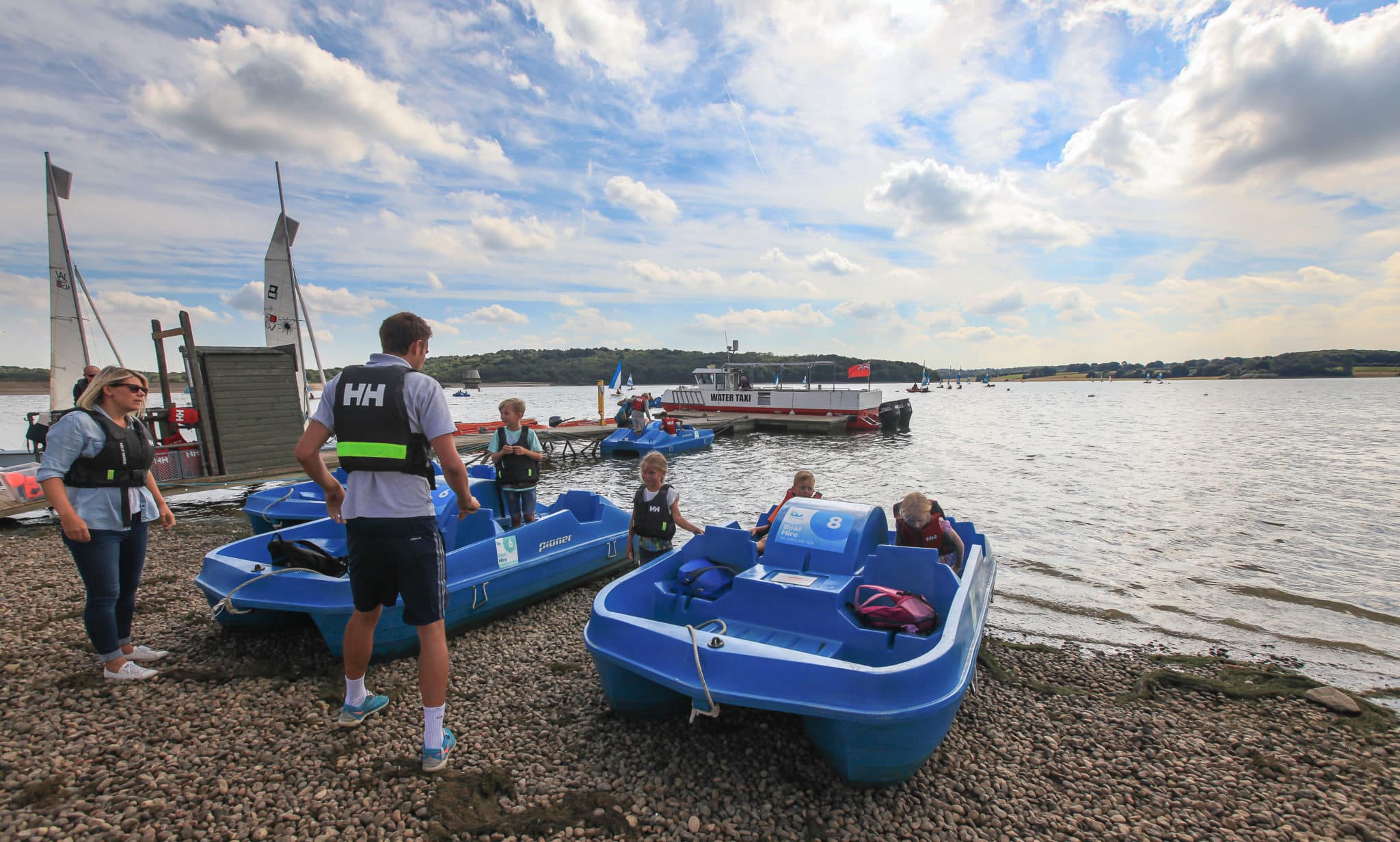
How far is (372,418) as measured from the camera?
2982 millimetres

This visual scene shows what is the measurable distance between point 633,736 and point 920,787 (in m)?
1.67

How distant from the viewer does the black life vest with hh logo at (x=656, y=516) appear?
544 centimetres

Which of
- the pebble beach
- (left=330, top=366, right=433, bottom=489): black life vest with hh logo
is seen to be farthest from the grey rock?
(left=330, top=366, right=433, bottom=489): black life vest with hh logo

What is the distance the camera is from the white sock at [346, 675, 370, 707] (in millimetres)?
3564

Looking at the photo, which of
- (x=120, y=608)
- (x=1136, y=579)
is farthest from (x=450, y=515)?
(x=1136, y=579)

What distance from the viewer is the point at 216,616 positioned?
186 inches

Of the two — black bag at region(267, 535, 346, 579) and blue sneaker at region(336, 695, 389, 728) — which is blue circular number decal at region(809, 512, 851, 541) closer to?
blue sneaker at region(336, 695, 389, 728)

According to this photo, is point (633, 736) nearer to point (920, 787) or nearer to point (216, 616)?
point (920, 787)

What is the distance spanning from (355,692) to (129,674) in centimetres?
187

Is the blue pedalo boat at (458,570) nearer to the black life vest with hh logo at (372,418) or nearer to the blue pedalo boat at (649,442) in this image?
the black life vest with hh logo at (372,418)

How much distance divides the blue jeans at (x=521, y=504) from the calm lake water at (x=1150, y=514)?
18.0 feet

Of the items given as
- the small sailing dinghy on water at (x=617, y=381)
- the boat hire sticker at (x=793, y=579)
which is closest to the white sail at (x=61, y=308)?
the boat hire sticker at (x=793, y=579)

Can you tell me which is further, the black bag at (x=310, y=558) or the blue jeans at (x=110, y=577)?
the black bag at (x=310, y=558)

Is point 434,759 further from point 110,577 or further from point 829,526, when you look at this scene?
point 829,526
